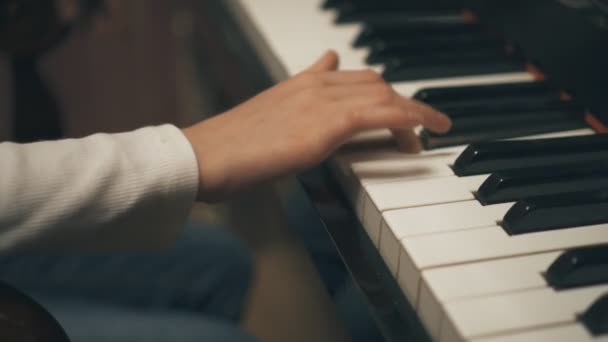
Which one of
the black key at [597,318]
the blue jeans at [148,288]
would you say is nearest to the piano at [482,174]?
the black key at [597,318]

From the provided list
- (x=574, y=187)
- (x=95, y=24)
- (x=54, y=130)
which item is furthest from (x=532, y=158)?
(x=95, y=24)

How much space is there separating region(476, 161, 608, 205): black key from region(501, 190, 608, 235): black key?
0.02m

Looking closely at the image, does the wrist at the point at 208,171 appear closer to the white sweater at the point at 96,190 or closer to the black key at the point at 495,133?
the white sweater at the point at 96,190

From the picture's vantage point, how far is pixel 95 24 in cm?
189

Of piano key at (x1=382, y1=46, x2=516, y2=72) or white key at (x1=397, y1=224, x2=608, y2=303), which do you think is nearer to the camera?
white key at (x1=397, y1=224, x2=608, y2=303)

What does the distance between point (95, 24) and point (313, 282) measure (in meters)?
1.04

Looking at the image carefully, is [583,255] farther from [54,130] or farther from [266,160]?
[54,130]

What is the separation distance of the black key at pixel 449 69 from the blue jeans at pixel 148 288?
367 mm

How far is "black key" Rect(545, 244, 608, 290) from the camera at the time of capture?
48 centimetres

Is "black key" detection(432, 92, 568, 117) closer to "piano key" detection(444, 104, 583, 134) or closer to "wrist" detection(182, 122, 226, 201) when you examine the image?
"piano key" detection(444, 104, 583, 134)

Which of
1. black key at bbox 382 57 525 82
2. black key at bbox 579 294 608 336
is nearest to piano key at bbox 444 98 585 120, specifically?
black key at bbox 382 57 525 82

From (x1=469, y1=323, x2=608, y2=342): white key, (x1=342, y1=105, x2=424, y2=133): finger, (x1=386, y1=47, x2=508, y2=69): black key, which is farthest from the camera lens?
(x1=386, y1=47, x2=508, y2=69): black key

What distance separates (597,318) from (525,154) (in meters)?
0.24

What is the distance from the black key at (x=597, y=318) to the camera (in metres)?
0.44
